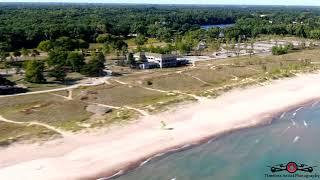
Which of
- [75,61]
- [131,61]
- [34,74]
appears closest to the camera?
[34,74]

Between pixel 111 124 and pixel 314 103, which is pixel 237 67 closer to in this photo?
pixel 314 103

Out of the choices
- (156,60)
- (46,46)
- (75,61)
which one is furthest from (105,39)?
(75,61)

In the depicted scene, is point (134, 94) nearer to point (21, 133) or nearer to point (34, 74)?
point (34, 74)

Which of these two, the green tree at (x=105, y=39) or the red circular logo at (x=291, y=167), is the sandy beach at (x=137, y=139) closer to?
the red circular logo at (x=291, y=167)

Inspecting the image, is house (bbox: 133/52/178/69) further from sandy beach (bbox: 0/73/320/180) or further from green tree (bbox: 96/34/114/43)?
green tree (bbox: 96/34/114/43)

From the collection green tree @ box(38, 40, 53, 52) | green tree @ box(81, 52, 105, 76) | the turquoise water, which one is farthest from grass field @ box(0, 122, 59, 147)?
green tree @ box(38, 40, 53, 52)

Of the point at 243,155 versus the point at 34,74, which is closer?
the point at 243,155
